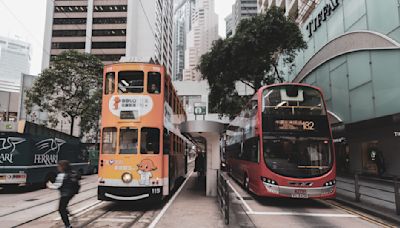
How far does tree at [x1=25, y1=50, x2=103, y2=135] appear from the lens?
944 inches

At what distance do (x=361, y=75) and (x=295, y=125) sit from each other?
8.69 meters

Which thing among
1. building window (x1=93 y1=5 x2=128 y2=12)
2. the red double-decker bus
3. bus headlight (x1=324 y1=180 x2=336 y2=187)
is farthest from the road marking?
building window (x1=93 y1=5 x2=128 y2=12)

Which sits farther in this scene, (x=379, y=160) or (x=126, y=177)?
(x=379, y=160)

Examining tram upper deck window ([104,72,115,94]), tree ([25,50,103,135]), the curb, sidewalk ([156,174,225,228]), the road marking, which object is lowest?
the road marking

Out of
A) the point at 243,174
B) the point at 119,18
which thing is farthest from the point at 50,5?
the point at 243,174

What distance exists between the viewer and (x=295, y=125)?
10492 mm

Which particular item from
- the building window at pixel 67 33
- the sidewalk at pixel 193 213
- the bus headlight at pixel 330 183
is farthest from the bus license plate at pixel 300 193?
the building window at pixel 67 33

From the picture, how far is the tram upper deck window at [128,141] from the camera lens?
31.7ft

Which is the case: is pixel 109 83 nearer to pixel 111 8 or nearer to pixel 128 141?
pixel 128 141

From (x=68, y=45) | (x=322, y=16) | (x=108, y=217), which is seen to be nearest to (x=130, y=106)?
(x=108, y=217)

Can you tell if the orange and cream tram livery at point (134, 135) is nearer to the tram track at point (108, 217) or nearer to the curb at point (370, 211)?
the tram track at point (108, 217)

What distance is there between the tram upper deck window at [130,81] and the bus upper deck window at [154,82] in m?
0.22

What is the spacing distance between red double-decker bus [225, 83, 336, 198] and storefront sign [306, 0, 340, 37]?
38.4 feet

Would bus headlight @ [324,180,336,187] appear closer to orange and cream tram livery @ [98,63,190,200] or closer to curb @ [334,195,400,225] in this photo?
curb @ [334,195,400,225]
